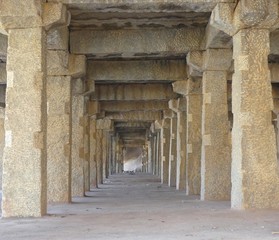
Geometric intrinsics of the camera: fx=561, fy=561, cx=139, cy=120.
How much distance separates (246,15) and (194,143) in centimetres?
728

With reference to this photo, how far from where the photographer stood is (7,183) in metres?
10.3

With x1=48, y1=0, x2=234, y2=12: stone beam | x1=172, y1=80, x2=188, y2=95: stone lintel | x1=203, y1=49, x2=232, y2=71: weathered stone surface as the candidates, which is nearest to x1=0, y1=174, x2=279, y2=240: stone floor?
x1=48, y1=0, x2=234, y2=12: stone beam

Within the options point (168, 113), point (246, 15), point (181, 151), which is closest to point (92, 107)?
point (181, 151)

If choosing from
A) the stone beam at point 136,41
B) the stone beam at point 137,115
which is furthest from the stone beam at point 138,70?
the stone beam at point 137,115

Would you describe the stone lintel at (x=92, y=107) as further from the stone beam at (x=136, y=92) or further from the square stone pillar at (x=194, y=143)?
the square stone pillar at (x=194, y=143)

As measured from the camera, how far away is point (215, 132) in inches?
559

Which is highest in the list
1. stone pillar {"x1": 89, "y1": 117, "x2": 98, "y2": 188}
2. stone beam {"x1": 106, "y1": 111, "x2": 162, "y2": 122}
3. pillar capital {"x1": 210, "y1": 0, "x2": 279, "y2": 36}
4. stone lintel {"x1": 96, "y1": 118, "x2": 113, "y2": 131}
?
pillar capital {"x1": 210, "y1": 0, "x2": 279, "y2": 36}

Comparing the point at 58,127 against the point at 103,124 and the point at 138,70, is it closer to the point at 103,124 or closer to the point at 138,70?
the point at 138,70

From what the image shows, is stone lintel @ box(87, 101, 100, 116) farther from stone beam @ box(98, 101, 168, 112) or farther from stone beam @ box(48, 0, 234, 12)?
stone beam @ box(48, 0, 234, 12)

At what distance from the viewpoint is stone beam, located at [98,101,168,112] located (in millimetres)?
23844

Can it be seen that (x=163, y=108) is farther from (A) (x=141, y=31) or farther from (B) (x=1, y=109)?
(A) (x=141, y=31)

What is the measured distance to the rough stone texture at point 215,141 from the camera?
46.1ft

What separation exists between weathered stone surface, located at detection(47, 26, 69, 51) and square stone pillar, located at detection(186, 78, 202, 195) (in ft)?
15.4

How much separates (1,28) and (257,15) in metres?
4.83
